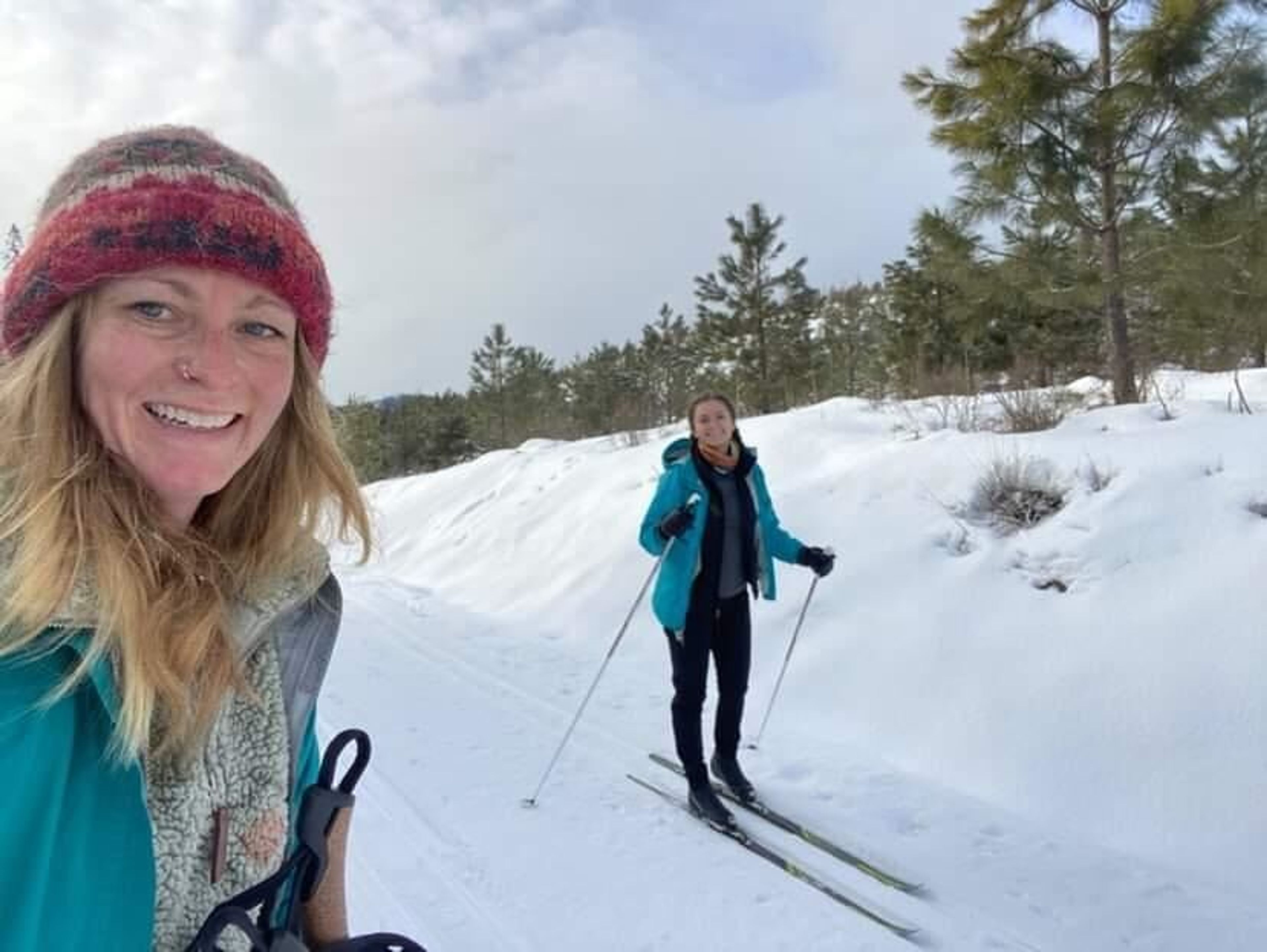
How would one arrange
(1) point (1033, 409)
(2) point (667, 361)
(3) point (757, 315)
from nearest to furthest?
1. (1) point (1033, 409)
2. (3) point (757, 315)
3. (2) point (667, 361)

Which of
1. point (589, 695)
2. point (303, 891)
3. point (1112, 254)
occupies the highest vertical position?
point (1112, 254)

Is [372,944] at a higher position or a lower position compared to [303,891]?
lower

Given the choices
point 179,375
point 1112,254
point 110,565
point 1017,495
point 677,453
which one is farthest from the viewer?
point 1112,254

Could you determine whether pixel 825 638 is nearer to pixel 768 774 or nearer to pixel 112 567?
pixel 768 774

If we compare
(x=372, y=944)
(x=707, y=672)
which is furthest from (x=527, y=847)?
(x=372, y=944)

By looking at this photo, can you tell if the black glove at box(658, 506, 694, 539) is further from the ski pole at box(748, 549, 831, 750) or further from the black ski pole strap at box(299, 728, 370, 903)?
the black ski pole strap at box(299, 728, 370, 903)

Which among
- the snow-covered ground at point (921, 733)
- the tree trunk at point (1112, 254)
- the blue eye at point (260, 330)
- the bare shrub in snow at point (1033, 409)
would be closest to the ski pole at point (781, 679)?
the snow-covered ground at point (921, 733)

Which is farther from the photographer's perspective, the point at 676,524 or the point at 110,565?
the point at 676,524

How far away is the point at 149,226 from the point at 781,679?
4678 millimetres

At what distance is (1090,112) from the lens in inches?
346

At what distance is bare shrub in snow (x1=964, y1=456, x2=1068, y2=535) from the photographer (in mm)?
5707

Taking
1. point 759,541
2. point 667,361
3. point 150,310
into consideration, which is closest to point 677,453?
point 759,541

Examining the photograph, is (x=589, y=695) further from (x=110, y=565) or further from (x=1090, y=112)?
(x=1090, y=112)

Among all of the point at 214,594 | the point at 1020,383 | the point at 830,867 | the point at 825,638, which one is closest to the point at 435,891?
the point at 830,867
